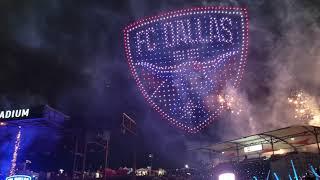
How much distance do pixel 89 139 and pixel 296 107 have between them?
24846 millimetres

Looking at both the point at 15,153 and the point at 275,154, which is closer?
the point at 275,154

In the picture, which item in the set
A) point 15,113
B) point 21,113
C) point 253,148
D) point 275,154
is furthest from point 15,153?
point 275,154

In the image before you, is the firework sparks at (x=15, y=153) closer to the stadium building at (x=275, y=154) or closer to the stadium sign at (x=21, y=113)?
the stadium sign at (x=21, y=113)

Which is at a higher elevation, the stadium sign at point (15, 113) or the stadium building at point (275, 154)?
the stadium sign at point (15, 113)

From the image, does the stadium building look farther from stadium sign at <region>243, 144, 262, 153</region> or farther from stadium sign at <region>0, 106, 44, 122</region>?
stadium sign at <region>0, 106, 44, 122</region>

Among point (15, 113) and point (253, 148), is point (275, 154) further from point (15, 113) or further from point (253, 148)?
point (15, 113)

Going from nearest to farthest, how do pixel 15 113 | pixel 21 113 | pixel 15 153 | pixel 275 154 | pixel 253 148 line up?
pixel 21 113 → pixel 15 113 → pixel 275 154 → pixel 15 153 → pixel 253 148

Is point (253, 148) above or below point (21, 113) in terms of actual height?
below

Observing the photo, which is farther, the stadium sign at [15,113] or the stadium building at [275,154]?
the stadium sign at [15,113]

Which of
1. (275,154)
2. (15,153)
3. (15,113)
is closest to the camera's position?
(15,113)

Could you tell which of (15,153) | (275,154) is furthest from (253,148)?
(15,153)

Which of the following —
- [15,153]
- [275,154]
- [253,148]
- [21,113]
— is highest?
[21,113]

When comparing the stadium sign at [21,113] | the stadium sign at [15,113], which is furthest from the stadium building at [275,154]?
the stadium sign at [15,113]

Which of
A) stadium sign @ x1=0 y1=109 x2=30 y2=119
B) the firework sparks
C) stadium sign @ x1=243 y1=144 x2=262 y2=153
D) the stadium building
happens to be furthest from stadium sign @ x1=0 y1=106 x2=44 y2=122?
stadium sign @ x1=243 y1=144 x2=262 y2=153
